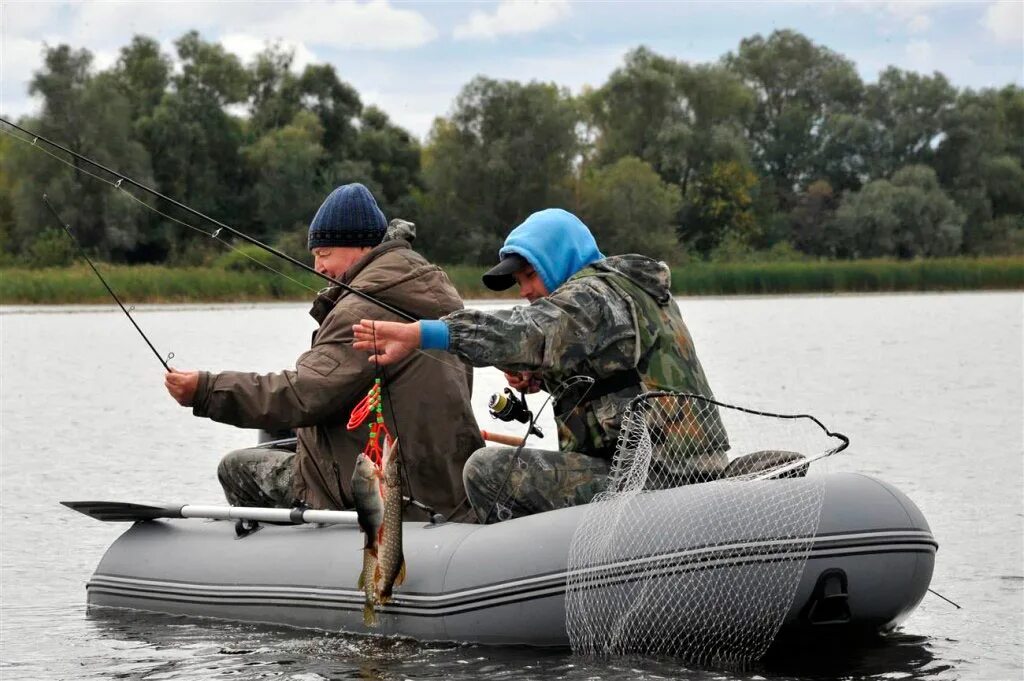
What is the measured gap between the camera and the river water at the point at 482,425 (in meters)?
5.65

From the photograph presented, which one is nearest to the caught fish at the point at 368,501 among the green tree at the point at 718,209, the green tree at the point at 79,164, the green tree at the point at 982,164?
the green tree at the point at 79,164

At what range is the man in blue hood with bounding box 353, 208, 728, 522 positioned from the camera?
4.92 metres

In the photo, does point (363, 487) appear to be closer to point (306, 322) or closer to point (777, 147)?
point (306, 322)

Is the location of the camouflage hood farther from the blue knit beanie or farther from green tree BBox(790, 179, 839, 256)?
green tree BBox(790, 179, 839, 256)

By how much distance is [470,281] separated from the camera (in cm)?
3269

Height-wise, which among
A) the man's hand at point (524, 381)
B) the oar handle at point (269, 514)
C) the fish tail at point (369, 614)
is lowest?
the fish tail at point (369, 614)

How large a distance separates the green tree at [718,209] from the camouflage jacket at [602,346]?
2190 inches

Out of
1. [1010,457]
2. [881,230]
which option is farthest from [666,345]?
[881,230]

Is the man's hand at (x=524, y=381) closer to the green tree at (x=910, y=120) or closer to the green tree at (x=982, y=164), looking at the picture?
the green tree at (x=982, y=164)

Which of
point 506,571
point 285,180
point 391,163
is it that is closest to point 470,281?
point 285,180

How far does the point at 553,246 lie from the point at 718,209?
55.9 meters

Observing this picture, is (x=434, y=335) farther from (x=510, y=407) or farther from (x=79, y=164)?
(x=79, y=164)

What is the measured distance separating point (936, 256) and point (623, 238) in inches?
406

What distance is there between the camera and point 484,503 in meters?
5.54
